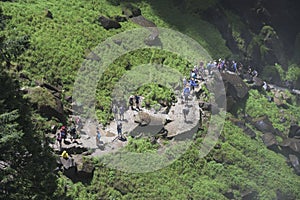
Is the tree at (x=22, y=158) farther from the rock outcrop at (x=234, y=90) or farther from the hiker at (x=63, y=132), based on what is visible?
the rock outcrop at (x=234, y=90)

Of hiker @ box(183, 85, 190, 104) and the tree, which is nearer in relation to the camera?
the tree

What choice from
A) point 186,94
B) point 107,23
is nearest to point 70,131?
point 186,94

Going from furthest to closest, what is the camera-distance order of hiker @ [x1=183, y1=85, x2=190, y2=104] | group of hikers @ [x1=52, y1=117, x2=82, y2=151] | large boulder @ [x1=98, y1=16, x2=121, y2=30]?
large boulder @ [x1=98, y1=16, x2=121, y2=30]
hiker @ [x1=183, y1=85, x2=190, y2=104]
group of hikers @ [x1=52, y1=117, x2=82, y2=151]

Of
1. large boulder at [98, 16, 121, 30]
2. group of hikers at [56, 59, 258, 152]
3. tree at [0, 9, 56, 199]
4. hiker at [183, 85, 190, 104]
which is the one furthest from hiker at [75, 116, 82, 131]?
large boulder at [98, 16, 121, 30]

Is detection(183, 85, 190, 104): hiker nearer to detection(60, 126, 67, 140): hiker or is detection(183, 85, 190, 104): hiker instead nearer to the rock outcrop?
the rock outcrop

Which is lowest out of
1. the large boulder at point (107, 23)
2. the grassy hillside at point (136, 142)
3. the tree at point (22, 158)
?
the grassy hillside at point (136, 142)

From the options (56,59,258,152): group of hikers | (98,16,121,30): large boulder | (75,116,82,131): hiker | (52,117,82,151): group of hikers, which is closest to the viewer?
(52,117,82,151): group of hikers

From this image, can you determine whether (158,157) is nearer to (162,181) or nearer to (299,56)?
(162,181)

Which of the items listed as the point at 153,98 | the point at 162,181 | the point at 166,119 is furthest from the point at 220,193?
the point at 153,98

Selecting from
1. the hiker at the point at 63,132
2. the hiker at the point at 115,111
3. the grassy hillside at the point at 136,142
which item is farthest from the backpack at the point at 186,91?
the hiker at the point at 63,132

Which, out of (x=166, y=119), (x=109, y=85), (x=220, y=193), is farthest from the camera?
(x=109, y=85)

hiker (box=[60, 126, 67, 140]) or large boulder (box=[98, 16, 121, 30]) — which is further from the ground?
large boulder (box=[98, 16, 121, 30])
